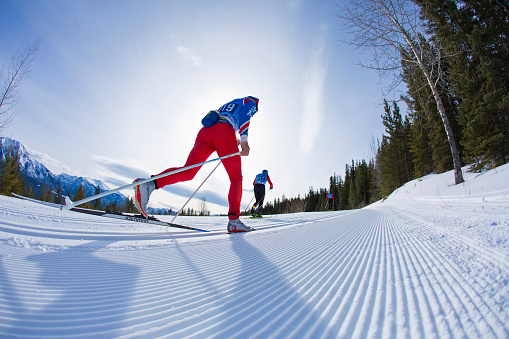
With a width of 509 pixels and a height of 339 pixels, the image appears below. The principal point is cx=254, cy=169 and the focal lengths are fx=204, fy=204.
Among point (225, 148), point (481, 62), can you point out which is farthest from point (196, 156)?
point (481, 62)

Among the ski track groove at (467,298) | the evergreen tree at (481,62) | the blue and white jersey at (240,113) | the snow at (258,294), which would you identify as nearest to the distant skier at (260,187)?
the blue and white jersey at (240,113)

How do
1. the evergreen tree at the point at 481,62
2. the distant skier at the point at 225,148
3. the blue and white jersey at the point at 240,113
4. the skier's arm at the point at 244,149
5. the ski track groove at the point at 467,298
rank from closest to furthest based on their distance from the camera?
1. the ski track groove at the point at 467,298
2. the distant skier at the point at 225,148
3. the blue and white jersey at the point at 240,113
4. the skier's arm at the point at 244,149
5. the evergreen tree at the point at 481,62

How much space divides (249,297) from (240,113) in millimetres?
2334

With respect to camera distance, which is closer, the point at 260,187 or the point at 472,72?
the point at 260,187

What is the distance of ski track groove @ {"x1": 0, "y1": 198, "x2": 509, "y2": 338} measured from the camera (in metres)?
0.38

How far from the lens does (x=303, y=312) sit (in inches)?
18.4

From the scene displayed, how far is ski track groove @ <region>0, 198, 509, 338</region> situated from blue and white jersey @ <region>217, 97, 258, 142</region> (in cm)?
190

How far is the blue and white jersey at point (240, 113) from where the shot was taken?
250 cm

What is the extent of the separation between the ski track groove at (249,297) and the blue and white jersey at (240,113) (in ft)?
6.23

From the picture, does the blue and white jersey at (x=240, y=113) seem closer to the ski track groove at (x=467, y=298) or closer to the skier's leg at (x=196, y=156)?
the skier's leg at (x=196, y=156)

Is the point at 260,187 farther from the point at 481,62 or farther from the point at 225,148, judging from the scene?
the point at 481,62

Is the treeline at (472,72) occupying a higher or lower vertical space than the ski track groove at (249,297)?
higher

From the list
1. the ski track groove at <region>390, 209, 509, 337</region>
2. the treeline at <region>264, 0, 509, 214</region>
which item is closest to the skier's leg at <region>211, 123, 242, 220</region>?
the ski track groove at <region>390, 209, 509, 337</region>

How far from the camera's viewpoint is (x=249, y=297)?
1.83 ft
